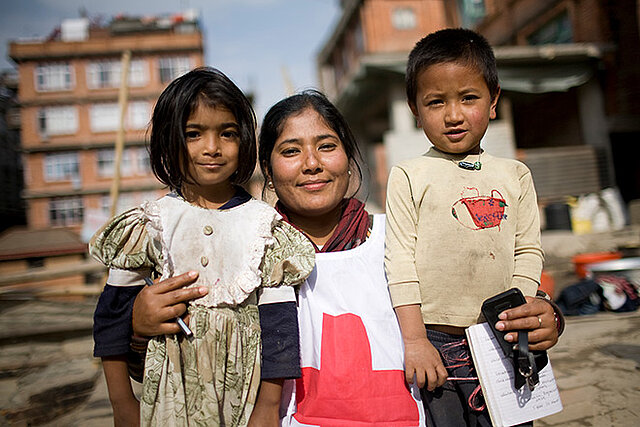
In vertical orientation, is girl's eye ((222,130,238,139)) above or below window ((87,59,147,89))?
below

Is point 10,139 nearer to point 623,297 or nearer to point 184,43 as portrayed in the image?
point 184,43

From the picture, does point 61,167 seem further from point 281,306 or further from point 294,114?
point 281,306

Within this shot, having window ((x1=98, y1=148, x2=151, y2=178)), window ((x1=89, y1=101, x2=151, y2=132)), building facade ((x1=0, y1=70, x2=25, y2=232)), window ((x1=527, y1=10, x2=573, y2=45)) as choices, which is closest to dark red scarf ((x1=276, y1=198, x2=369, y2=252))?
window ((x1=527, y1=10, x2=573, y2=45))

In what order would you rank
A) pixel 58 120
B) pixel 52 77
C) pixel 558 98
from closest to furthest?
1. pixel 558 98
2. pixel 58 120
3. pixel 52 77

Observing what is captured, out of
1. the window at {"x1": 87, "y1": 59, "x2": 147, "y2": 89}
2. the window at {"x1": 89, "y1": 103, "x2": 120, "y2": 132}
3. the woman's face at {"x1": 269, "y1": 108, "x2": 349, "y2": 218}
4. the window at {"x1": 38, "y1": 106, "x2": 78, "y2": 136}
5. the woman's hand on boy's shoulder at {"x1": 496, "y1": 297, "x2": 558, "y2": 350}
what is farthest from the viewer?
the window at {"x1": 87, "y1": 59, "x2": 147, "y2": 89}

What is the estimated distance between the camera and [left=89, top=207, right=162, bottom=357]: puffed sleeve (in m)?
1.19

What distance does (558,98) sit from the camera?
9664 mm

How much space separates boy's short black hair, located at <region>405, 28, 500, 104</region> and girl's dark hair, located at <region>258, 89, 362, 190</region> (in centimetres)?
30

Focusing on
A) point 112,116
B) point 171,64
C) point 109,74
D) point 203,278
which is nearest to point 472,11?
point 203,278

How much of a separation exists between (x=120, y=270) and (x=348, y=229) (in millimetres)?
731

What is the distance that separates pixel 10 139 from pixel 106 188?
30.8 feet

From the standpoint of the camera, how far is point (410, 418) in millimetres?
1223

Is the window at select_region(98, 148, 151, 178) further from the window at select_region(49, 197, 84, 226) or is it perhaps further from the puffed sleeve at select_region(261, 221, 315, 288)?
the puffed sleeve at select_region(261, 221, 315, 288)

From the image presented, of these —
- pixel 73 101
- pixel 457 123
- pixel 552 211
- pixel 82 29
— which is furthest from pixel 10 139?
pixel 457 123
